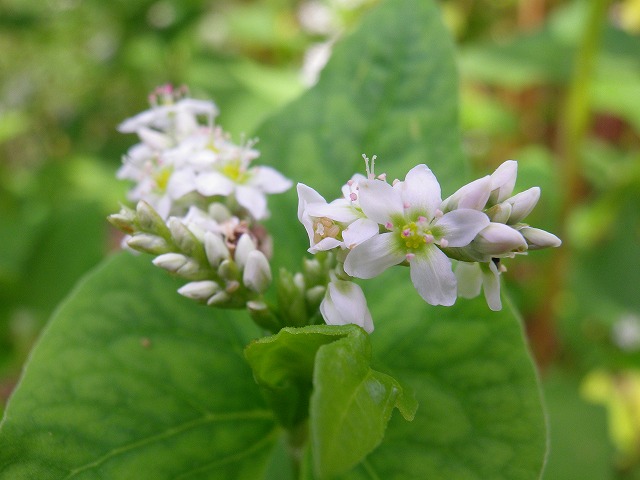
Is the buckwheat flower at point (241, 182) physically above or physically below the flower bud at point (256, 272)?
above

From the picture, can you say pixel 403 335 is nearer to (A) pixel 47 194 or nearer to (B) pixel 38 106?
(A) pixel 47 194

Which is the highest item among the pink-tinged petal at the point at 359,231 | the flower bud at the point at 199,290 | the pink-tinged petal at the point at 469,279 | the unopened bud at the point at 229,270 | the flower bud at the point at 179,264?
the pink-tinged petal at the point at 359,231

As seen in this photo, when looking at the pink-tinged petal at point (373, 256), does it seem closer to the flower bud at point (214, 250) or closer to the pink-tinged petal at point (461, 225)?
the pink-tinged petal at point (461, 225)

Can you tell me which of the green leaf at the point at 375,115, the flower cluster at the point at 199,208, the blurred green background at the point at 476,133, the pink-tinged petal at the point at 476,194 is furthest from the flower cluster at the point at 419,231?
the blurred green background at the point at 476,133

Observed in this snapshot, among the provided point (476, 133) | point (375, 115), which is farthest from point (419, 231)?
point (476, 133)

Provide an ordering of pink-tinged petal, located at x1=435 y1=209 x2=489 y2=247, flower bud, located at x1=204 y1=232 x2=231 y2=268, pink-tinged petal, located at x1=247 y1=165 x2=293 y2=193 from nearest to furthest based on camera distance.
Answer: pink-tinged petal, located at x1=435 y1=209 x2=489 y2=247, flower bud, located at x1=204 y1=232 x2=231 y2=268, pink-tinged petal, located at x1=247 y1=165 x2=293 y2=193

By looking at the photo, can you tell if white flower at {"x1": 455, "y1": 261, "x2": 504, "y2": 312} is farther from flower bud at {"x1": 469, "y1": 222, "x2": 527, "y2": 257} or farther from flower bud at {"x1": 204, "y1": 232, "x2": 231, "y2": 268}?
flower bud at {"x1": 204, "y1": 232, "x2": 231, "y2": 268}

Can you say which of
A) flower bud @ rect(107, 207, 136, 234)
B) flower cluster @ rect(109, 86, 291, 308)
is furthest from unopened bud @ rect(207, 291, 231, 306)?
flower bud @ rect(107, 207, 136, 234)
